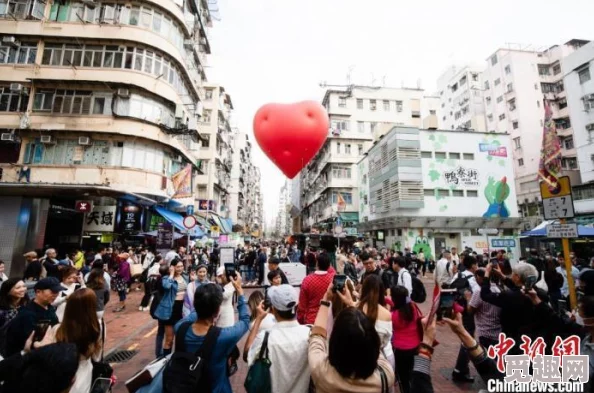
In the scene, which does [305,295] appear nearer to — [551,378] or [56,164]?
[551,378]

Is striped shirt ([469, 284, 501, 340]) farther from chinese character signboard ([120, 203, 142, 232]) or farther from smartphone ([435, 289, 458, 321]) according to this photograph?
chinese character signboard ([120, 203, 142, 232])

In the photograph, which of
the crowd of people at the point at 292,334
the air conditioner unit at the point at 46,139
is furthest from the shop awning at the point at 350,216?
the crowd of people at the point at 292,334

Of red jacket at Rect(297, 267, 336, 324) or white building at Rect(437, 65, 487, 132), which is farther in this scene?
white building at Rect(437, 65, 487, 132)

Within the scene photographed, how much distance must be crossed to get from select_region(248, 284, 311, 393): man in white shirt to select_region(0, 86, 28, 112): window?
70.6 ft

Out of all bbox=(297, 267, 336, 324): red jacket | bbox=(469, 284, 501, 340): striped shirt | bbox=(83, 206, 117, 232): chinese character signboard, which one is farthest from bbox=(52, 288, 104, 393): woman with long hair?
bbox=(83, 206, 117, 232): chinese character signboard

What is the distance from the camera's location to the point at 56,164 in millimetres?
16188

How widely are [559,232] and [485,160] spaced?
2429 cm

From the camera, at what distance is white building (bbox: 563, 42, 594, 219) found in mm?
26844

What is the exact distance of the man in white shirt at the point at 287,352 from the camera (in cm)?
225

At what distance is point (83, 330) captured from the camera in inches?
94.2

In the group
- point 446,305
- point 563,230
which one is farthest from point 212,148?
point 446,305

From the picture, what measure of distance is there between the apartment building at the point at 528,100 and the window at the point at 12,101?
49077 mm

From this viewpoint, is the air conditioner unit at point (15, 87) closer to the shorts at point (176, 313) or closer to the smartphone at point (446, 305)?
the shorts at point (176, 313)

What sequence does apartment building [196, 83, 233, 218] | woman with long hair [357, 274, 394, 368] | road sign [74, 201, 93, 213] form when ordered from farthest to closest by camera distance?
1. apartment building [196, 83, 233, 218]
2. road sign [74, 201, 93, 213]
3. woman with long hair [357, 274, 394, 368]
